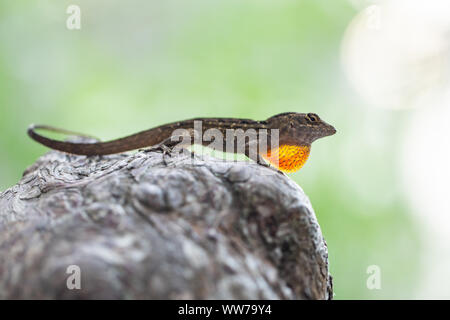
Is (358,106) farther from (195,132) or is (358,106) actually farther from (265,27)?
(195,132)

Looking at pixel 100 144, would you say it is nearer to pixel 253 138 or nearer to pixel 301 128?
pixel 253 138

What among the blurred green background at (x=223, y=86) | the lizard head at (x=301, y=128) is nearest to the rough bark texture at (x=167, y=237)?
the lizard head at (x=301, y=128)

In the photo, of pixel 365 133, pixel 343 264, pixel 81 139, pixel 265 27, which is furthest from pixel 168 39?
pixel 343 264

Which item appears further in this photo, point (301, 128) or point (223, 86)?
point (223, 86)

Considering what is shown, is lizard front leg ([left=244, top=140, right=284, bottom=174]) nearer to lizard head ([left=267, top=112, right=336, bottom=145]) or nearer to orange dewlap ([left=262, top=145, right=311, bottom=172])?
orange dewlap ([left=262, top=145, right=311, bottom=172])

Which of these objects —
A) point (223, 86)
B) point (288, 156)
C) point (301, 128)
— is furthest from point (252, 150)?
point (223, 86)

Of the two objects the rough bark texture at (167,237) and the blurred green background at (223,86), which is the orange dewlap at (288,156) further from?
the blurred green background at (223,86)
